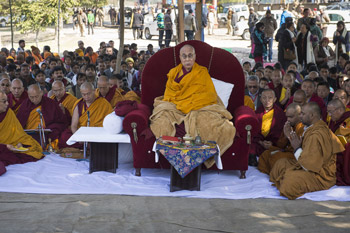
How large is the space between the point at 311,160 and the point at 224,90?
Result: 6.04 feet

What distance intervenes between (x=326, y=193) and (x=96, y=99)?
352cm

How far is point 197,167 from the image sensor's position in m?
5.48

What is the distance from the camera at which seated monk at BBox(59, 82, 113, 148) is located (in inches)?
276

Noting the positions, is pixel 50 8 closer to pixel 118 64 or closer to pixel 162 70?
pixel 118 64

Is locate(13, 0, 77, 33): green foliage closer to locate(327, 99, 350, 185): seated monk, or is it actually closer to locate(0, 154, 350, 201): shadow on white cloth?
locate(0, 154, 350, 201): shadow on white cloth

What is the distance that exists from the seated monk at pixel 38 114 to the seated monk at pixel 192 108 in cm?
168

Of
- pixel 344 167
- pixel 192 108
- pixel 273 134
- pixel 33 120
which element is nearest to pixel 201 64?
pixel 192 108

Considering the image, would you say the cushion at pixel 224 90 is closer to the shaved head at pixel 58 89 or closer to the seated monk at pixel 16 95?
the shaved head at pixel 58 89

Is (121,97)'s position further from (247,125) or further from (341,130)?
(341,130)

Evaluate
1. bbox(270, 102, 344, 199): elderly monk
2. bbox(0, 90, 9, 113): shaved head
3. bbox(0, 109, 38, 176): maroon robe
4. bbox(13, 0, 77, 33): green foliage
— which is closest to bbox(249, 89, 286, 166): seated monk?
bbox(270, 102, 344, 199): elderly monk

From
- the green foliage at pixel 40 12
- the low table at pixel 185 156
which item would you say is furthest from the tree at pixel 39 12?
the low table at pixel 185 156

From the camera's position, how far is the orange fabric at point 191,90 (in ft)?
20.5

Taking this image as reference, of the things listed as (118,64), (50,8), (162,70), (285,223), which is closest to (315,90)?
(162,70)

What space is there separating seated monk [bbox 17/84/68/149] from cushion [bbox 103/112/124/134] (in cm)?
145
